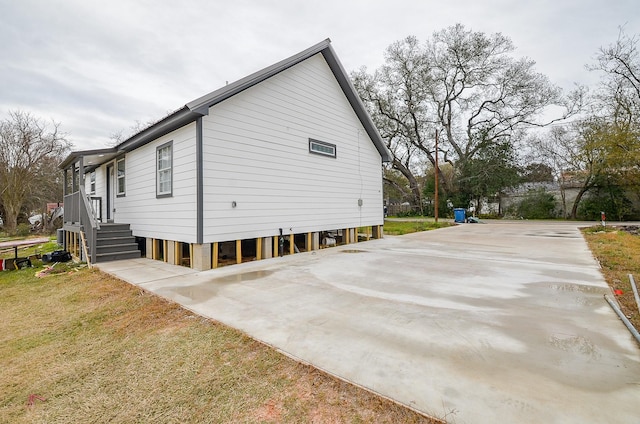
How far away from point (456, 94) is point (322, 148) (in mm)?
20416

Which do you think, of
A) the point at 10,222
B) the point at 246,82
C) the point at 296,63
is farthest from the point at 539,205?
the point at 10,222

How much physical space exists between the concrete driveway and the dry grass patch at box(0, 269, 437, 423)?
0.22 m

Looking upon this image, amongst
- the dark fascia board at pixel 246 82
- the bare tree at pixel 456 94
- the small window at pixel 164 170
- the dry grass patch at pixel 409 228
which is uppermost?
the bare tree at pixel 456 94

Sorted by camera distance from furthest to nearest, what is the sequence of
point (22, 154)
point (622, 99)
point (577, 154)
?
point (577, 154)
point (22, 154)
point (622, 99)

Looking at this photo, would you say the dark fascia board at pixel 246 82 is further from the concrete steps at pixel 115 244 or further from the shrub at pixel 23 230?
the shrub at pixel 23 230

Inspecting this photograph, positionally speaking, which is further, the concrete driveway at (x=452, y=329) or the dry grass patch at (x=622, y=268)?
the dry grass patch at (x=622, y=268)

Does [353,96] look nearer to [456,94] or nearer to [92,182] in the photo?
[92,182]

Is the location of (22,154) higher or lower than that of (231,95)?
higher

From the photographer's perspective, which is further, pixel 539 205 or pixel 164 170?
pixel 539 205

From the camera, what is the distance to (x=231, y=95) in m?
6.74

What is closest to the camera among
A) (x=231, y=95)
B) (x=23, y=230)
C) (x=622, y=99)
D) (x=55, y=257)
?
(x=231, y=95)

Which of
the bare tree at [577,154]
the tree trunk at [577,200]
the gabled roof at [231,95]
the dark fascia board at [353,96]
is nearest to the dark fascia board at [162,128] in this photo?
the gabled roof at [231,95]

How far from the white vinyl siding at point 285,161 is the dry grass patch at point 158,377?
10.3 feet

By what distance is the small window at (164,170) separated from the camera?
7148 mm
